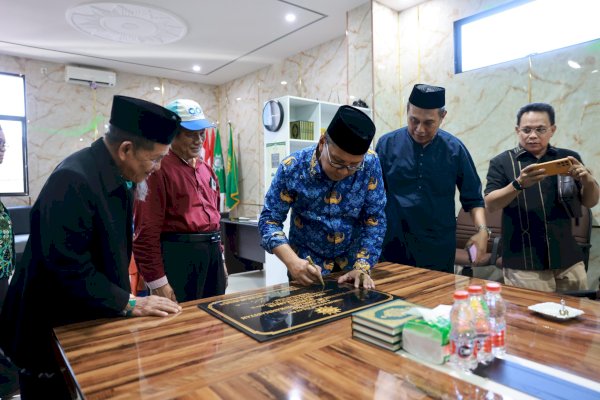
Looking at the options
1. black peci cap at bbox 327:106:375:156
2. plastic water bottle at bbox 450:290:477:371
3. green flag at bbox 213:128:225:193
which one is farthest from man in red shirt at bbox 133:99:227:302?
green flag at bbox 213:128:225:193

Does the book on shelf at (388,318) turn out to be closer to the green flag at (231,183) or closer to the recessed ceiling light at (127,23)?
the recessed ceiling light at (127,23)

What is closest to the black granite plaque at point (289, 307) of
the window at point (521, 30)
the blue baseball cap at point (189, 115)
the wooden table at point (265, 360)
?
the wooden table at point (265, 360)

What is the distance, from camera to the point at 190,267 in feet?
7.07

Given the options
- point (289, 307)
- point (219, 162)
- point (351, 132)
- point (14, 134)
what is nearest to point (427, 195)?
point (351, 132)

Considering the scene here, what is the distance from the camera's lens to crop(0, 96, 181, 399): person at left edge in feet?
3.87

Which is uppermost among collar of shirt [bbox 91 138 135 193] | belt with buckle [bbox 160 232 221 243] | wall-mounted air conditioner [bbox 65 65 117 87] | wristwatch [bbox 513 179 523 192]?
wall-mounted air conditioner [bbox 65 65 117 87]

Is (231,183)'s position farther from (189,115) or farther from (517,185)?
(517,185)

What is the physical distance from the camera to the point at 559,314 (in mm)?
1222

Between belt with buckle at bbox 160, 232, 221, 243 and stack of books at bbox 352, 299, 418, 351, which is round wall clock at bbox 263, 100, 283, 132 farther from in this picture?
stack of books at bbox 352, 299, 418, 351

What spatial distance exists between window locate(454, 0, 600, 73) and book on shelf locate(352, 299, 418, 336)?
11.0 feet

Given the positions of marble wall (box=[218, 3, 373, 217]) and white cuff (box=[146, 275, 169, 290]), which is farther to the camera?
marble wall (box=[218, 3, 373, 217])

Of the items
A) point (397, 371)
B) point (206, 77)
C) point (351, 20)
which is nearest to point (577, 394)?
point (397, 371)

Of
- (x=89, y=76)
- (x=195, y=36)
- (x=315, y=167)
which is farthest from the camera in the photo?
(x=89, y=76)

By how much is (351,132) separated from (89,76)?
6.38 meters
